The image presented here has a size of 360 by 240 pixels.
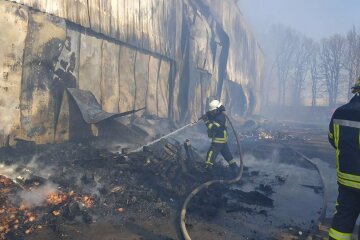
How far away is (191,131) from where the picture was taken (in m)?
13.1

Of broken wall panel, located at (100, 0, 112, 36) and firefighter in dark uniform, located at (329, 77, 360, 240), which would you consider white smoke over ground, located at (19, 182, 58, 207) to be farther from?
broken wall panel, located at (100, 0, 112, 36)

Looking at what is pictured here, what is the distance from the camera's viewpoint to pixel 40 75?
7328mm

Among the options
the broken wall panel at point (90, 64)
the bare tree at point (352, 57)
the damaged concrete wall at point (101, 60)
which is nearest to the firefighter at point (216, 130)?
the damaged concrete wall at point (101, 60)

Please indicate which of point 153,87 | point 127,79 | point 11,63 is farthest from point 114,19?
point 11,63

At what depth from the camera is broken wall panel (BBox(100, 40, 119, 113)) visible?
9391 millimetres

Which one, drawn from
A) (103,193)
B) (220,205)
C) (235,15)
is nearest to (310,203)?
(220,205)

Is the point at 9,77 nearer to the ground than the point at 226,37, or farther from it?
nearer to the ground

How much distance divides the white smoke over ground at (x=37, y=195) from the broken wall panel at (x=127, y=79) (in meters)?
4.92

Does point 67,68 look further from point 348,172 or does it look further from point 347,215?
point 347,215

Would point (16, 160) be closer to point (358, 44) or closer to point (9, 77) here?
point (9, 77)

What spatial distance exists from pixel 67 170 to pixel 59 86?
237 cm

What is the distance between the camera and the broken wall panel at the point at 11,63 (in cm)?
653

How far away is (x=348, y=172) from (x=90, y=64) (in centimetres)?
709

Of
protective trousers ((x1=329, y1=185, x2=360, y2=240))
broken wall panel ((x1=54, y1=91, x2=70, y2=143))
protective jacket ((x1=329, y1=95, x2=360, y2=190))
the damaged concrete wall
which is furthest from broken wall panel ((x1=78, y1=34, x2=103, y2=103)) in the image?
protective trousers ((x1=329, y1=185, x2=360, y2=240))
